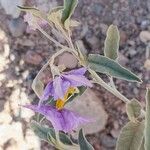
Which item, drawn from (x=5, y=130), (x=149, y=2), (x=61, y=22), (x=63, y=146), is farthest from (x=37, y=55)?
(x=61, y=22)

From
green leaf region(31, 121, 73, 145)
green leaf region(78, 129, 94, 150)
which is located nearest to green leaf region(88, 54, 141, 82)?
green leaf region(78, 129, 94, 150)

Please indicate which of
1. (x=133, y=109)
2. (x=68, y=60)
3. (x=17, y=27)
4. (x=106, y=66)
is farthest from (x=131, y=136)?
(x=17, y=27)

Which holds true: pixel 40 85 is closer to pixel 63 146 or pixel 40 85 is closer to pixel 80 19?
pixel 63 146

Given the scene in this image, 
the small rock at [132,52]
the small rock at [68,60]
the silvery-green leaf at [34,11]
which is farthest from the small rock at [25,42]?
the silvery-green leaf at [34,11]

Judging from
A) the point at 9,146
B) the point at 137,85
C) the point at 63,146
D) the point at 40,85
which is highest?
the point at 40,85

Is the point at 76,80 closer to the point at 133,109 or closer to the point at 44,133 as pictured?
the point at 133,109

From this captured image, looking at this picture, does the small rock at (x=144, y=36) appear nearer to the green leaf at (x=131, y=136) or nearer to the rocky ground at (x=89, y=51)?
the rocky ground at (x=89, y=51)

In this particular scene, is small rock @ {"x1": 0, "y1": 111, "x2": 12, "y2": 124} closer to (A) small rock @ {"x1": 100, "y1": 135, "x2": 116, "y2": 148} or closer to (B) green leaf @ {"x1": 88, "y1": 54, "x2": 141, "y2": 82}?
(A) small rock @ {"x1": 100, "y1": 135, "x2": 116, "y2": 148}
